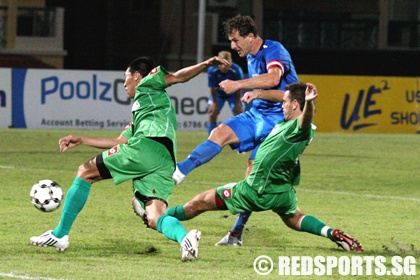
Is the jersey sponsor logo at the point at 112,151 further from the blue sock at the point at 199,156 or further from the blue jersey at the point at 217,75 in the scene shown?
the blue jersey at the point at 217,75

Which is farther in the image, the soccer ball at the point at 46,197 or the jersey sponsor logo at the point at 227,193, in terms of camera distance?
the soccer ball at the point at 46,197

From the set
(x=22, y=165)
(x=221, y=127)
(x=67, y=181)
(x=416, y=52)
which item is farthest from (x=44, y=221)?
(x=416, y=52)

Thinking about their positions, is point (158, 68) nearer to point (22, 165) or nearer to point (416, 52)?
point (22, 165)

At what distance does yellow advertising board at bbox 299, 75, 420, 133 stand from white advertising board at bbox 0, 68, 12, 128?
694 cm

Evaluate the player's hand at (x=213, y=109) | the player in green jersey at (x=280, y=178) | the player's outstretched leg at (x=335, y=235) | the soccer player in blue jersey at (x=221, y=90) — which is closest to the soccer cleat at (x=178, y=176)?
the player in green jersey at (x=280, y=178)

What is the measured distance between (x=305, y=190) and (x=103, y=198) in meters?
2.76

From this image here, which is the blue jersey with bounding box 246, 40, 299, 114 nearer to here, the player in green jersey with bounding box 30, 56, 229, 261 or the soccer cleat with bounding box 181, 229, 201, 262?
the player in green jersey with bounding box 30, 56, 229, 261

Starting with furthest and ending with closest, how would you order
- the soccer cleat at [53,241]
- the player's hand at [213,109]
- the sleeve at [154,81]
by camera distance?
the player's hand at [213,109] → the sleeve at [154,81] → the soccer cleat at [53,241]

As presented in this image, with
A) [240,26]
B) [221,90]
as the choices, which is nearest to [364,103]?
[221,90]

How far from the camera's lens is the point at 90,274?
23.0 feet

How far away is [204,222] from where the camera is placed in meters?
10.2

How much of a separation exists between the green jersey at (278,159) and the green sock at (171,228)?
2.54 feet

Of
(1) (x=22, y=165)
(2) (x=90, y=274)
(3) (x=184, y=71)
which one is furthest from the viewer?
(1) (x=22, y=165)

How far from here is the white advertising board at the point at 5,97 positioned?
2294 centimetres
